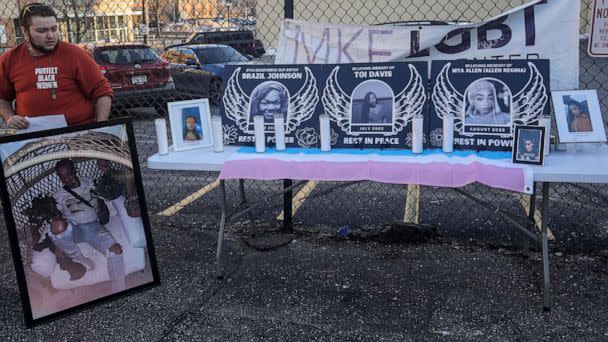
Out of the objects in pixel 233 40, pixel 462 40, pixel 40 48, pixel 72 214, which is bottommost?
pixel 72 214

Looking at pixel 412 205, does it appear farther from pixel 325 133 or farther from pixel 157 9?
pixel 157 9

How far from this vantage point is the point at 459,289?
11.6 ft

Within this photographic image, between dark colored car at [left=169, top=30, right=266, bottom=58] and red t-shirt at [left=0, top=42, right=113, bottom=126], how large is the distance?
44.7ft

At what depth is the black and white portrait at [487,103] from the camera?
11.5 feet

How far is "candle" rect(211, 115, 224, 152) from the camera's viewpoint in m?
3.72

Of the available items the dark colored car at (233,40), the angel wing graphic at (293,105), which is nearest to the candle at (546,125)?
the angel wing graphic at (293,105)

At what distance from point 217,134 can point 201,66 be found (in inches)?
342

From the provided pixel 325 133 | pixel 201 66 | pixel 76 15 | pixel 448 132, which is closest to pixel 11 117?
pixel 325 133

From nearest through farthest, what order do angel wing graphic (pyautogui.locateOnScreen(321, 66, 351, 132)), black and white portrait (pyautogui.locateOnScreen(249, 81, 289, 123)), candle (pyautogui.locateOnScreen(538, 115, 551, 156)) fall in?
1. candle (pyautogui.locateOnScreen(538, 115, 551, 156))
2. angel wing graphic (pyautogui.locateOnScreen(321, 66, 351, 132))
3. black and white portrait (pyautogui.locateOnScreen(249, 81, 289, 123))

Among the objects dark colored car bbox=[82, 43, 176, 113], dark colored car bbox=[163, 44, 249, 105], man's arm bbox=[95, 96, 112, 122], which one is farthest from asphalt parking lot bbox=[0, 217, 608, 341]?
dark colored car bbox=[163, 44, 249, 105]

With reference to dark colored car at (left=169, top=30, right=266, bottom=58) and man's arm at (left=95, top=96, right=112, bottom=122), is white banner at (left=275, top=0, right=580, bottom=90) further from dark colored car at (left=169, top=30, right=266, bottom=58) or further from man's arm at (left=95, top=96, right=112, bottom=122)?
dark colored car at (left=169, top=30, right=266, bottom=58)

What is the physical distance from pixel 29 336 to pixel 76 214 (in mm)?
729

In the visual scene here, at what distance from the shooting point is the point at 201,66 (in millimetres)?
12062

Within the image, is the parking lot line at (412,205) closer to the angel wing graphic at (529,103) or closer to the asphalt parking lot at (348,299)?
the asphalt parking lot at (348,299)
